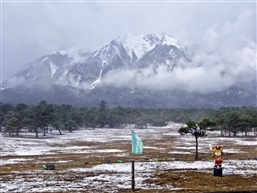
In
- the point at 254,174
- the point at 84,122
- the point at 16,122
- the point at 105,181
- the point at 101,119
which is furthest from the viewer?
the point at 101,119

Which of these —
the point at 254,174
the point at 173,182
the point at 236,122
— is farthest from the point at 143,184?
the point at 236,122

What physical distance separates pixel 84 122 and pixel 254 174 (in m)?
151

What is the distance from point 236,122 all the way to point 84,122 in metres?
84.0

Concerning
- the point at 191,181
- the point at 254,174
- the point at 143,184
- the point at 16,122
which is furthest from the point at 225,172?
the point at 16,122

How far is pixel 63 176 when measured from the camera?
3684 cm

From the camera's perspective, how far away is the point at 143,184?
31828mm

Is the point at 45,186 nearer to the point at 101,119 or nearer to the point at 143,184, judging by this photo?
the point at 143,184

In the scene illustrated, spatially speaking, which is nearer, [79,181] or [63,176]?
[79,181]

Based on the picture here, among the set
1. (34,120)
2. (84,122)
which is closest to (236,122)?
(34,120)

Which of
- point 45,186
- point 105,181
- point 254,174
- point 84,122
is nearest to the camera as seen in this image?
point 45,186

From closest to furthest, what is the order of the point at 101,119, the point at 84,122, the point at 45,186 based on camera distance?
the point at 45,186
the point at 84,122
the point at 101,119

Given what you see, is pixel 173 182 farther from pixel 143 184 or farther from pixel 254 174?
pixel 254 174

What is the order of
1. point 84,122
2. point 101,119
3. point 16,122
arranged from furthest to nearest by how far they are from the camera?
point 101,119, point 84,122, point 16,122

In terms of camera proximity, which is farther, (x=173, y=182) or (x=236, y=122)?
(x=236, y=122)
